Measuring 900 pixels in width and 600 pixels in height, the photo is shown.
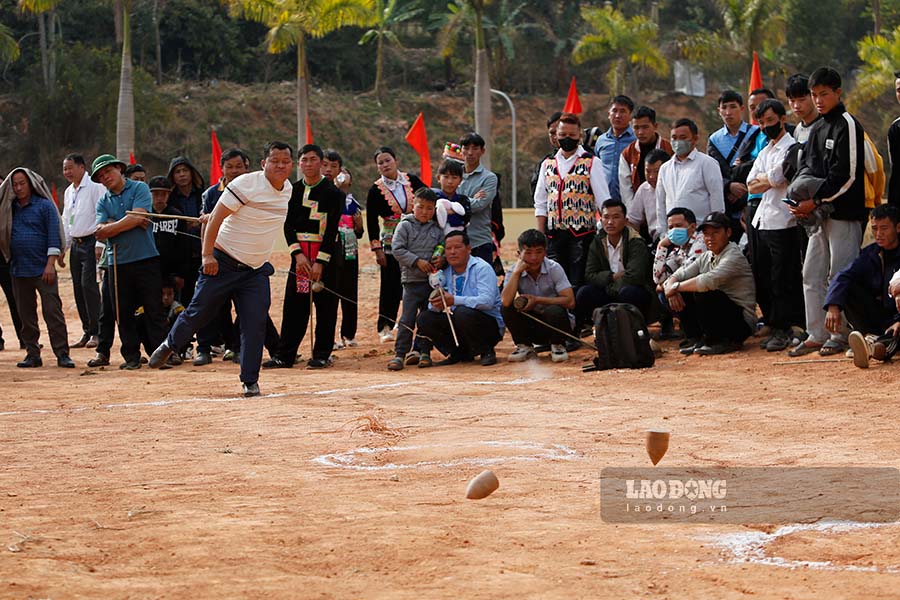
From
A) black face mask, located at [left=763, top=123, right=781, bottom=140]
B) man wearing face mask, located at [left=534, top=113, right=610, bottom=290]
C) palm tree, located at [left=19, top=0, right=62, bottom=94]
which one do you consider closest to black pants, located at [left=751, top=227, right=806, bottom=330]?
black face mask, located at [left=763, top=123, right=781, bottom=140]

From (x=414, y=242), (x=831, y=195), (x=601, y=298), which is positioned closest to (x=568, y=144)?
(x=601, y=298)

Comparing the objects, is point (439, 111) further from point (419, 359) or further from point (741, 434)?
point (741, 434)

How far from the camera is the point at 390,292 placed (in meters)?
14.4

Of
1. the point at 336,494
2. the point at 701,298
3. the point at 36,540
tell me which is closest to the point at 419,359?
the point at 701,298

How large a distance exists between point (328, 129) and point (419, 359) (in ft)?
147

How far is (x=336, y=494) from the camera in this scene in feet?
20.3

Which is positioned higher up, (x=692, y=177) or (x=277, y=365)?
(x=692, y=177)

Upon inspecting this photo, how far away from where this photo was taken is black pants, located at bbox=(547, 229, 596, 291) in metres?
12.9

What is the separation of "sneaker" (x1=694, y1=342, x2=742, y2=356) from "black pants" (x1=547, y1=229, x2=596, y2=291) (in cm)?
153

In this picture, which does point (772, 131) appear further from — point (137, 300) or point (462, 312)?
point (137, 300)

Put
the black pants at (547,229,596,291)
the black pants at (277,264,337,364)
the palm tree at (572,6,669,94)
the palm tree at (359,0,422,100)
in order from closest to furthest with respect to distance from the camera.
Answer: the black pants at (277,264,337,364)
the black pants at (547,229,596,291)
the palm tree at (572,6,669,94)
the palm tree at (359,0,422,100)

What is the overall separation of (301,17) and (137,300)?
25.8 metres

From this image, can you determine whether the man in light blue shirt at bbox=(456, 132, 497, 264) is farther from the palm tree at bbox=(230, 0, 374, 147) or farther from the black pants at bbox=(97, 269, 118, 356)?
the palm tree at bbox=(230, 0, 374, 147)

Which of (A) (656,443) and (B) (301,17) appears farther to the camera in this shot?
(B) (301,17)
